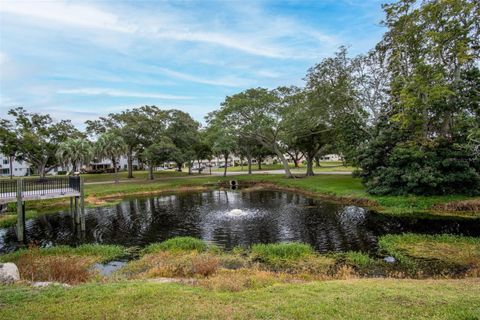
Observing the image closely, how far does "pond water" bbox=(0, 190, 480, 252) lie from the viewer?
15797 mm

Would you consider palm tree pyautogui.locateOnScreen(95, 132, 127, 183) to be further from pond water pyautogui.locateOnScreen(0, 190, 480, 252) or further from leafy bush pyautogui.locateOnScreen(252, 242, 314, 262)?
leafy bush pyautogui.locateOnScreen(252, 242, 314, 262)

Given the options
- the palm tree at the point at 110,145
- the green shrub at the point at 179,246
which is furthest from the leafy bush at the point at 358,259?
the palm tree at the point at 110,145

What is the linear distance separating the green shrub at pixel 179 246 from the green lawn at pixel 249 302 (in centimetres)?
653

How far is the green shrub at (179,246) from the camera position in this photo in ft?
46.3

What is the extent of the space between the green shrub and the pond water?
1187mm

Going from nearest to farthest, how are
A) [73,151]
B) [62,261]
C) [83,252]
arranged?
[62,261], [83,252], [73,151]

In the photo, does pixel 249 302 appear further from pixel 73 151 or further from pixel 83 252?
pixel 73 151

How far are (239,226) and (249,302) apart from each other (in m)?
12.5

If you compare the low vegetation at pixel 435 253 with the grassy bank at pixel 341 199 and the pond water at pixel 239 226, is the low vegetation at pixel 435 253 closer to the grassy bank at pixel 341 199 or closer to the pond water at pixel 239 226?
the pond water at pixel 239 226

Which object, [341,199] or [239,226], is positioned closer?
[239,226]

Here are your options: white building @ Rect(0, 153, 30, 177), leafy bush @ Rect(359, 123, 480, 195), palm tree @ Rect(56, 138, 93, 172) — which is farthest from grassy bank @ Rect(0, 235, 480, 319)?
white building @ Rect(0, 153, 30, 177)

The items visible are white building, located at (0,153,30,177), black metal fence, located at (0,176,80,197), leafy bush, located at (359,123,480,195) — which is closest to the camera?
black metal fence, located at (0,176,80,197)

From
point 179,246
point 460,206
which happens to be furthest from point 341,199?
point 179,246

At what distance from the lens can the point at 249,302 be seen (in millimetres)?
6289
